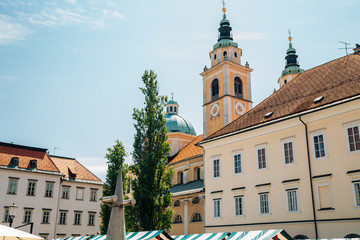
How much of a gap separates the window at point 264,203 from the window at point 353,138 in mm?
5841

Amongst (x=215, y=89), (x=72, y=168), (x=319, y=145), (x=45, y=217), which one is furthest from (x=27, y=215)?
(x=319, y=145)

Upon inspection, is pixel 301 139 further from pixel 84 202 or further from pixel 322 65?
pixel 84 202

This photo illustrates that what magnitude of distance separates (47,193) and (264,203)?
2482 cm

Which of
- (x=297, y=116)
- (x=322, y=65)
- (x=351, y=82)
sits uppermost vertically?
(x=322, y=65)

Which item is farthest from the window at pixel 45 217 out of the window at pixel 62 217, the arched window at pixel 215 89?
the arched window at pixel 215 89

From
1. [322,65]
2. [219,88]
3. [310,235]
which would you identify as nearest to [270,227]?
[310,235]

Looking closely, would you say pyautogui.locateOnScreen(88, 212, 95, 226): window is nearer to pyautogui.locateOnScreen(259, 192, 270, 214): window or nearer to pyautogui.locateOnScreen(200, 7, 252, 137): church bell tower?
pyautogui.locateOnScreen(200, 7, 252, 137): church bell tower

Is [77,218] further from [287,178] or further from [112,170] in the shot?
[287,178]

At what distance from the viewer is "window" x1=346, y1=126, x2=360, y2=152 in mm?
18312

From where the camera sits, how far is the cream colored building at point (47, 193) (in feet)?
116

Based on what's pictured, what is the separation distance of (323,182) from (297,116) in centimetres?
408

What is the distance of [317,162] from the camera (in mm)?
19828

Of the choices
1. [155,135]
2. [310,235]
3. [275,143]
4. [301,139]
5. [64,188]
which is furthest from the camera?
[64,188]

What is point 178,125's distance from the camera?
55.5 metres
